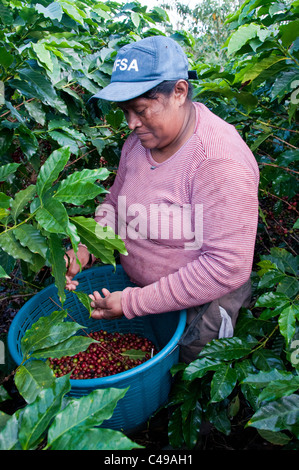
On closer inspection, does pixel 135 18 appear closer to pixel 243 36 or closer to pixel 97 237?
pixel 243 36

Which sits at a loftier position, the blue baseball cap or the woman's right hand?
the blue baseball cap

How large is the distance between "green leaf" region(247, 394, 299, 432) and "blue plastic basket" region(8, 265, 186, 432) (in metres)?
0.45

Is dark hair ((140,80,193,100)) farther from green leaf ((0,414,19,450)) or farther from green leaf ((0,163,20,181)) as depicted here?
green leaf ((0,414,19,450))

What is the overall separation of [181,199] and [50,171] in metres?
0.66

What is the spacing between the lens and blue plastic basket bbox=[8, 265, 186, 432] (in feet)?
4.37

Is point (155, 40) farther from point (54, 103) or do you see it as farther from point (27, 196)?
point (27, 196)

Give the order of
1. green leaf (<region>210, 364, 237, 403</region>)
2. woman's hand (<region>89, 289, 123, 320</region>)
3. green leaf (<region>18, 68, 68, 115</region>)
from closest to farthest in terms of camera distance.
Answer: green leaf (<region>210, 364, 237, 403</region>), green leaf (<region>18, 68, 68, 115</region>), woman's hand (<region>89, 289, 123, 320</region>)

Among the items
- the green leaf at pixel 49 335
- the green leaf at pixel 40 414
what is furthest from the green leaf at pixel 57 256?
the green leaf at pixel 40 414

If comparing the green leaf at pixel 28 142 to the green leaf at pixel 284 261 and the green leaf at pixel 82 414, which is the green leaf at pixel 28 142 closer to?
the green leaf at pixel 82 414

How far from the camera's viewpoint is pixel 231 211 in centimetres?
138

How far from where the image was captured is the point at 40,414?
70 cm

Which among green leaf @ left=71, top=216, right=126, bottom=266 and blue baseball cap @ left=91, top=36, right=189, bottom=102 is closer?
green leaf @ left=71, top=216, right=126, bottom=266

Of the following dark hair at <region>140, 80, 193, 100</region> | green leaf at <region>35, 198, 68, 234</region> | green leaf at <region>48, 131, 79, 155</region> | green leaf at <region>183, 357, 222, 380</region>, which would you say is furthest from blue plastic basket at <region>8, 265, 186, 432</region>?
dark hair at <region>140, 80, 193, 100</region>

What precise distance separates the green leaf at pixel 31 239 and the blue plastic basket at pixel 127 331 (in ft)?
1.72
